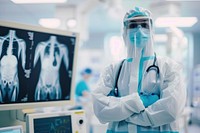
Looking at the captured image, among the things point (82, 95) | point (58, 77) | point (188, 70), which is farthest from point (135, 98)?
point (188, 70)

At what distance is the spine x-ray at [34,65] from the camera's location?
146 cm

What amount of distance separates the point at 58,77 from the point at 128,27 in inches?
23.1

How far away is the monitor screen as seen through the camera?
56.9 inches

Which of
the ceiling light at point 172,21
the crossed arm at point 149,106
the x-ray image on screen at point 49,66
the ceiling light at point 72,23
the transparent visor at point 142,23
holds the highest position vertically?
the ceiling light at point 172,21

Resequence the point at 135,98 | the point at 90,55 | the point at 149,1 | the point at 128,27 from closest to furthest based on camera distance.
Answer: the point at 135,98 → the point at 128,27 → the point at 149,1 → the point at 90,55

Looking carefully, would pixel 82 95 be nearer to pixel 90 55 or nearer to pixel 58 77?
pixel 90 55

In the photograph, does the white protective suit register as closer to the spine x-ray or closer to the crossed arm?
the crossed arm

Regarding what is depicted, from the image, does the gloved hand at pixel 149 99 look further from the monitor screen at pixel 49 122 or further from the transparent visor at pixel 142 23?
the monitor screen at pixel 49 122

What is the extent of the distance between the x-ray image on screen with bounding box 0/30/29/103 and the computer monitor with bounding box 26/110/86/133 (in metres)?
0.18

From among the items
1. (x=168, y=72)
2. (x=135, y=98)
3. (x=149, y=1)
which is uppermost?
(x=149, y=1)

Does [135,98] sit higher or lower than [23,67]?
lower

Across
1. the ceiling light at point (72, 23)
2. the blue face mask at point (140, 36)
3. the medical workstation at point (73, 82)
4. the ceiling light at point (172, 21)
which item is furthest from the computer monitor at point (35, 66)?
the ceiling light at point (172, 21)

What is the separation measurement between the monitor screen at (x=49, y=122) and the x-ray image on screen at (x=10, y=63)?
0.60ft

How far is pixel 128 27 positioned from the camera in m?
1.48
